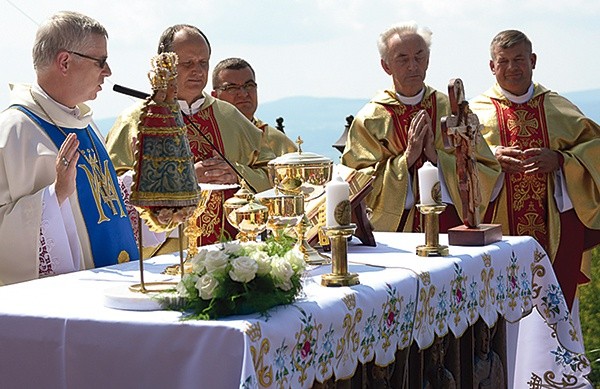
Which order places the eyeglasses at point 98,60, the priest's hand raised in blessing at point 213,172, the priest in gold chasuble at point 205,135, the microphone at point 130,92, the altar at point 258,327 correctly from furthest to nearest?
1. the priest in gold chasuble at point 205,135
2. the priest's hand raised in blessing at point 213,172
3. the eyeglasses at point 98,60
4. the microphone at point 130,92
5. the altar at point 258,327

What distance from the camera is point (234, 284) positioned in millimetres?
2736

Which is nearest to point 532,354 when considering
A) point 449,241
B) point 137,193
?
point 449,241

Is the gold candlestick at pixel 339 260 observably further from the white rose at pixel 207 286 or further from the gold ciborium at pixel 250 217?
the white rose at pixel 207 286

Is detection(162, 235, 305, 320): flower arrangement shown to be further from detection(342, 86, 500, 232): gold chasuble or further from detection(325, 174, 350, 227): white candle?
detection(342, 86, 500, 232): gold chasuble

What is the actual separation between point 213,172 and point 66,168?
1307 mm

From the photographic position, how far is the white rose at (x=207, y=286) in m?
2.71

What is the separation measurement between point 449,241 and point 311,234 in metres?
0.67

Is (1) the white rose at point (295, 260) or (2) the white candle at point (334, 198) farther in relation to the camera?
(2) the white candle at point (334, 198)

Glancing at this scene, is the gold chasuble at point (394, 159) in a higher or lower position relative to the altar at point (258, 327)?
higher

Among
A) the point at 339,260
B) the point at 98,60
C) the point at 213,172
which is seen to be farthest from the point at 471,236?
the point at 98,60

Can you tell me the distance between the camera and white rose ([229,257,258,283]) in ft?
8.93

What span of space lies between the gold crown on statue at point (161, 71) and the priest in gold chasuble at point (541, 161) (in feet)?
13.6

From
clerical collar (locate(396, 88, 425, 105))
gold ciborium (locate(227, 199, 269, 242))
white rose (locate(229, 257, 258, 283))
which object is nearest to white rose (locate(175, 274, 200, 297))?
white rose (locate(229, 257, 258, 283))

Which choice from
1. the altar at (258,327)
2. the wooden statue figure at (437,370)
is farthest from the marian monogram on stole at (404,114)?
the wooden statue figure at (437,370)
